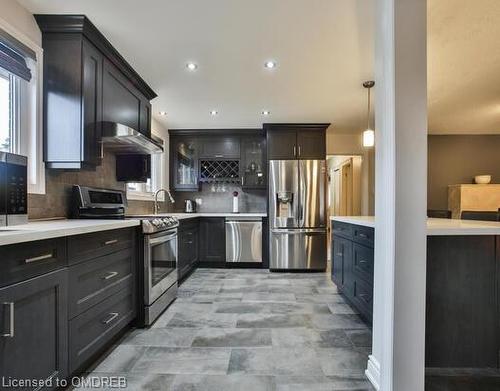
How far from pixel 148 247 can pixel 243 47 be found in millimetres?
1869

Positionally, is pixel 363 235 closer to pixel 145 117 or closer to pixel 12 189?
pixel 12 189

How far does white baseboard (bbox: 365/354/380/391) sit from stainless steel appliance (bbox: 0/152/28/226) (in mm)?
2065

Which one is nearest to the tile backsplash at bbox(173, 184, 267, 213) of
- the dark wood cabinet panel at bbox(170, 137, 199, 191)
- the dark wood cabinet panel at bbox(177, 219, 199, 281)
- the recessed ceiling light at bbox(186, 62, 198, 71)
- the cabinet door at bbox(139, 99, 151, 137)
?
the dark wood cabinet panel at bbox(170, 137, 199, 191)

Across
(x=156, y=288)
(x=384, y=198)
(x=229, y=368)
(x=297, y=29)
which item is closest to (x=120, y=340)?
(x=156, y=288)

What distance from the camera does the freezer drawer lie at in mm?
4543

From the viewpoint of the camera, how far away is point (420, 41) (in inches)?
56.1

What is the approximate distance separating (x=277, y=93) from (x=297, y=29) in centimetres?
124

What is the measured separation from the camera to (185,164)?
5.18 m

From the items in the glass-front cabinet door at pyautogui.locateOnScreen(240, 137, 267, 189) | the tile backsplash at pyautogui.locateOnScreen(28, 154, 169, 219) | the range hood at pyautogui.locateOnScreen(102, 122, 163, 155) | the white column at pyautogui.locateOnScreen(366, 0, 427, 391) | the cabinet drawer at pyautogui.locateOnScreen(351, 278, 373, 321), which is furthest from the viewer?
A: the glass-front cabinet door at pyautogui.locateOnScreen(240, 137, 267, 189)

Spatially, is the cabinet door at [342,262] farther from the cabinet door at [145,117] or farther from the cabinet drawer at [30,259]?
the cabinet door at [145,117]

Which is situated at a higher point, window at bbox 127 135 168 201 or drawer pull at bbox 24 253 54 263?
window at bbox 127 135 168 201

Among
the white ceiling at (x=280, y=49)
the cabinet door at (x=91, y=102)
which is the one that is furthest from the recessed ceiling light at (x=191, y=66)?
the cabinet door at (x=91, y=102)

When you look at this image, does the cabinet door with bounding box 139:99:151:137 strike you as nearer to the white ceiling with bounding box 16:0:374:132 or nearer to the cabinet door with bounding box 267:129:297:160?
the white ceiling with bounding box 16:0:374:132

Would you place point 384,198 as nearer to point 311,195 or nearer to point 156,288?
point 156,288
